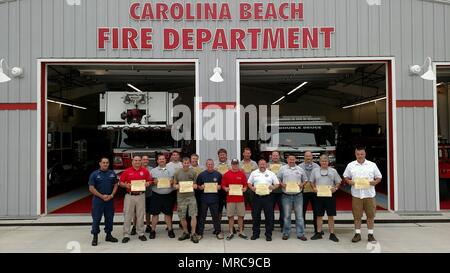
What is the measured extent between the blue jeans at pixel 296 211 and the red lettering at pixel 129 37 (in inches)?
221

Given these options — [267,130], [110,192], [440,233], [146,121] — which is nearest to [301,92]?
[267,130]

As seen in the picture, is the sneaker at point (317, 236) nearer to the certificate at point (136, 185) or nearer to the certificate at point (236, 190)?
the certificate at point (236, 190)

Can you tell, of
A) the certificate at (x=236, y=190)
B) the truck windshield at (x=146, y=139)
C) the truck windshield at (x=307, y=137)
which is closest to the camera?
the certificate at (x=236, y=190)

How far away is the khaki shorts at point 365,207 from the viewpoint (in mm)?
8562

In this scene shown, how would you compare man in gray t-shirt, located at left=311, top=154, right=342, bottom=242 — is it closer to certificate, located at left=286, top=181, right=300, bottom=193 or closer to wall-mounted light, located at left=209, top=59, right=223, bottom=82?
certificate, located at left=286, top=181, right=300, bottom=193

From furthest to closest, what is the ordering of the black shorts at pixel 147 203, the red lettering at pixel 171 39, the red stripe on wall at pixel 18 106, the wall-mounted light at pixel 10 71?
the red lettering at pixel 171 39 → the red stripe on wall at pixel 18 106 → the wall-mounted light at pixel 10 71 → the black shorts at pixel 147 203

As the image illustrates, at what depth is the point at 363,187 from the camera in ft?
28.0

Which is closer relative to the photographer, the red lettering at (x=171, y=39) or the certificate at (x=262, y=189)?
the certificate at (x=262, y=189)

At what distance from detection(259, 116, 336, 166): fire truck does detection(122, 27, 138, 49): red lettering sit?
568cm

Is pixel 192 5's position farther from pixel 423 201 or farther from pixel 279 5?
pixel 423 201

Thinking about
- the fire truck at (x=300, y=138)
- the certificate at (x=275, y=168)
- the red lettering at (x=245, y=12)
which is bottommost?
the certificate at (x=275, y=168)

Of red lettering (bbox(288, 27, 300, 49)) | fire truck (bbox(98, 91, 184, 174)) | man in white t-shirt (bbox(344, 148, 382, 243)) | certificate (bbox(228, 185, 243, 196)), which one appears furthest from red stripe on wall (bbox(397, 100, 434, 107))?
fire truck (bbox(98, 91, 184, 174))

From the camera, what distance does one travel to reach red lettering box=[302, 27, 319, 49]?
11422 mm

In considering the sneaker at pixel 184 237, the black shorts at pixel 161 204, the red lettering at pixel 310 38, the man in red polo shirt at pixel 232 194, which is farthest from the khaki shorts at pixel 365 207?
the red lettering at pixel 310 38
